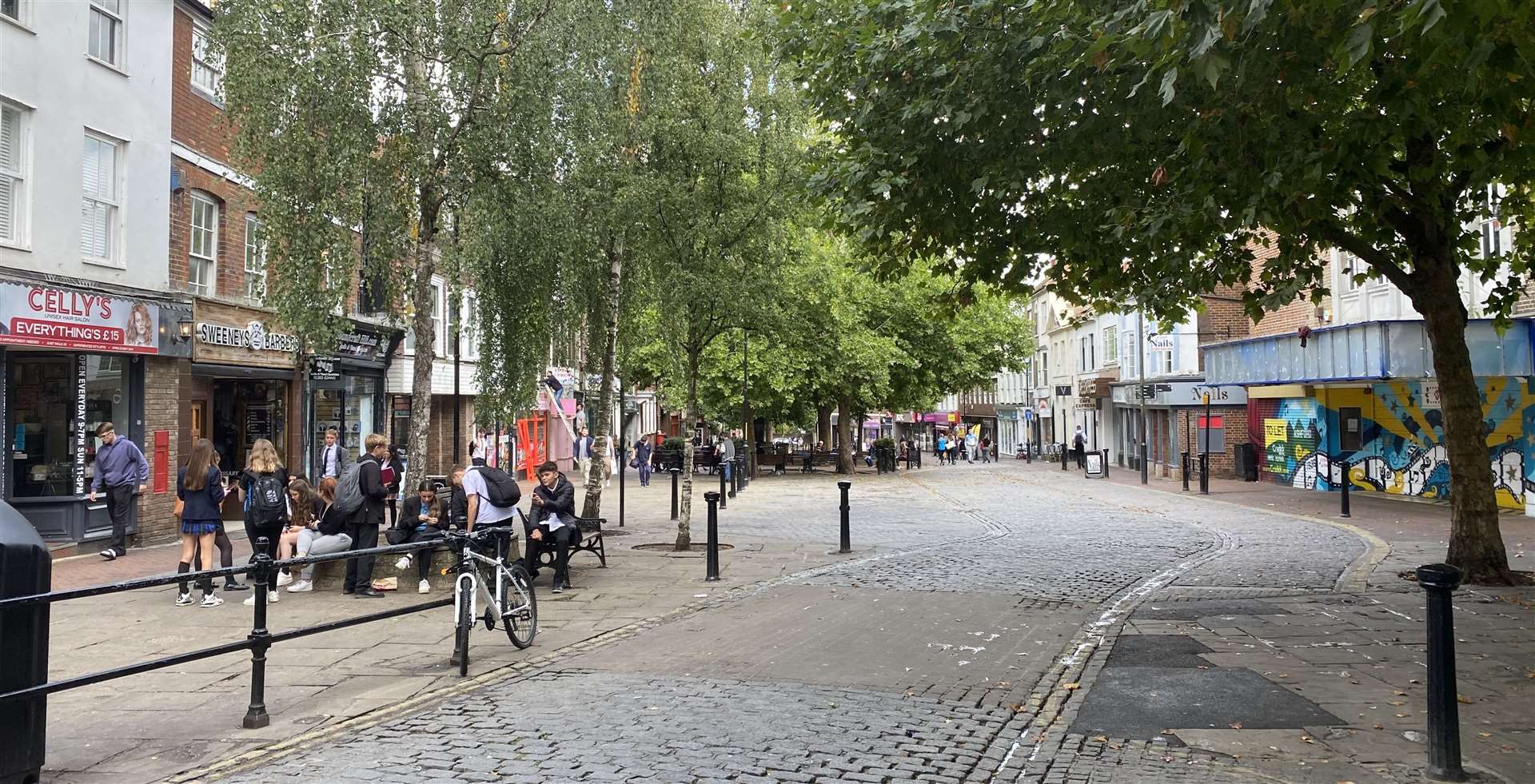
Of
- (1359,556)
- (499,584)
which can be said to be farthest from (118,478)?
(1359,556)

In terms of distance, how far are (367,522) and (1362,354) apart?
19950mm

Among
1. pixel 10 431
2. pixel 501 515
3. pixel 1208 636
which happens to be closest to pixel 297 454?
pixel 10 431

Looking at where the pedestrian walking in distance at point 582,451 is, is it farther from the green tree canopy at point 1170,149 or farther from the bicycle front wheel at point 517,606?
the bicycle front wheel at point 517,606

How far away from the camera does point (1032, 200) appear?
1022 centimetres

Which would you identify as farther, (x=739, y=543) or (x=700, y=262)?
(x=739, y=543)

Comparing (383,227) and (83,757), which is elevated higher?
(383,227)

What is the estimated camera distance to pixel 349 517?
1129cm

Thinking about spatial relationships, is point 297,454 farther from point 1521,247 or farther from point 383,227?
point 1521,247

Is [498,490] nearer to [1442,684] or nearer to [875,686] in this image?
[875,686]

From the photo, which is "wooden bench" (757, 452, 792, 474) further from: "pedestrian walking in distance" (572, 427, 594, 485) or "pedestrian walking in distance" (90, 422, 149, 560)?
"pedestrian walking in distance" (90, 422, 149, 560)

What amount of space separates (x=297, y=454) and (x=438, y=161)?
38.5 ft

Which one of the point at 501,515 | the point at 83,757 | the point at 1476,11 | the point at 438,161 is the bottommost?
the point at 83,757

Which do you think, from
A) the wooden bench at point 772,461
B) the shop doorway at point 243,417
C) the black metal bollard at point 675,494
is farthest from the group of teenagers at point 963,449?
the shop doorway at point 243,417

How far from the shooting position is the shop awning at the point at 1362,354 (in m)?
19.1
